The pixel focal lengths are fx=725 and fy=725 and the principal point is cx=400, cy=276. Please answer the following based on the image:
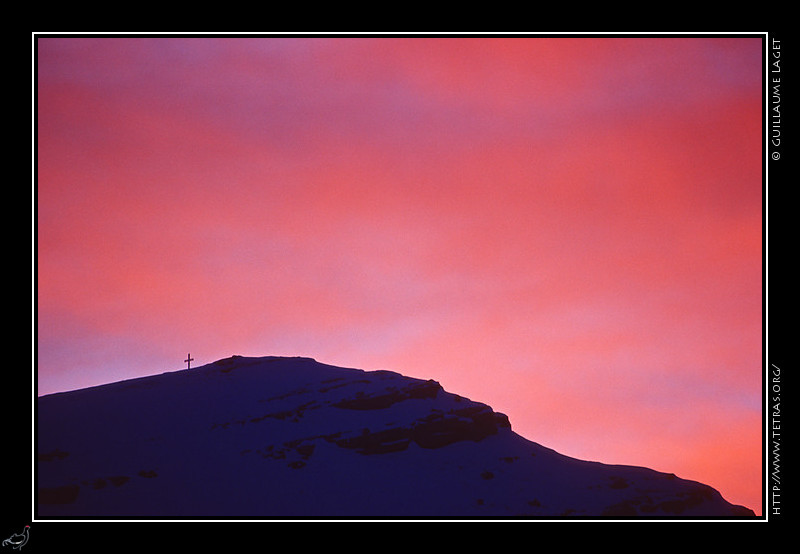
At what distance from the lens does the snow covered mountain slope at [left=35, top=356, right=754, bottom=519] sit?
54906 millimetres

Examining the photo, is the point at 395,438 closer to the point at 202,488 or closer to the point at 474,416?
the point at 474,416

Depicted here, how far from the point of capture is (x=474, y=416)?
245 ft
